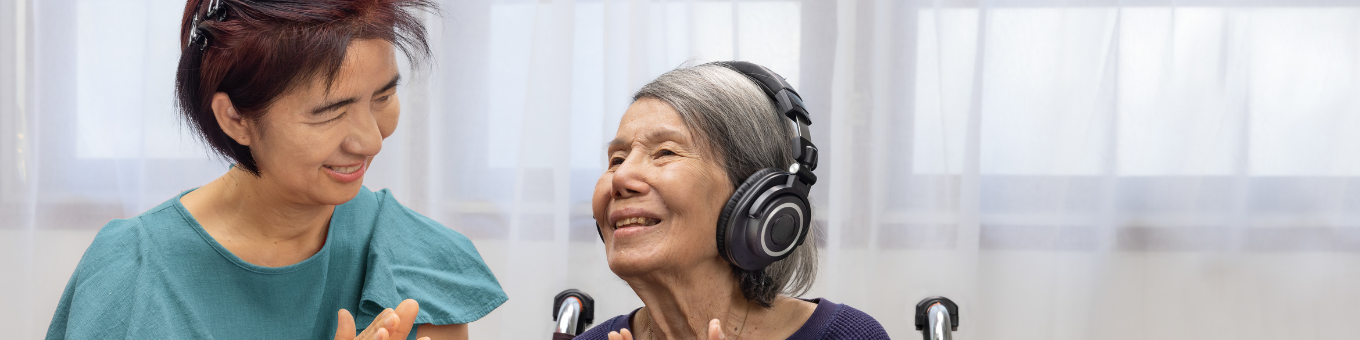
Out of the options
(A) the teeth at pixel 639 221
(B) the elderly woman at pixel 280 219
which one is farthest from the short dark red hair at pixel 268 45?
(A) the teeth at pixel 639 221

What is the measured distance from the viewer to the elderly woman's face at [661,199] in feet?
2.93

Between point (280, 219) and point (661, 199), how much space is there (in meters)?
0.47

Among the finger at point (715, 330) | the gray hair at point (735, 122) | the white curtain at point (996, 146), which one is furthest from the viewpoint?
the white curtain at point (996, 146)

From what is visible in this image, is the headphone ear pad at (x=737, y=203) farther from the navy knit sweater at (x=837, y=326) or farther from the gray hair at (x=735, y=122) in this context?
the navy knit sweater at (x=837, y=326)

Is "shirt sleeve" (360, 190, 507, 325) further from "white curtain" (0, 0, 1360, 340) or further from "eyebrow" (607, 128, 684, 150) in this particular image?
"white curtain" (0, 0, 1360, 340)

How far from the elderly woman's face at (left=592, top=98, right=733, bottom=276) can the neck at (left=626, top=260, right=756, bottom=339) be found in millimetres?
26

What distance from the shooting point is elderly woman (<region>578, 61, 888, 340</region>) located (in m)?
0.89

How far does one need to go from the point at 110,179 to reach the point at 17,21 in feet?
1.30

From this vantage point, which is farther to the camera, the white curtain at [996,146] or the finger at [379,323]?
the white curtain at [996,146]

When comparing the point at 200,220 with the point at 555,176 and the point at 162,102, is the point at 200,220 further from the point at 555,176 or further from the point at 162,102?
the point at 162,102

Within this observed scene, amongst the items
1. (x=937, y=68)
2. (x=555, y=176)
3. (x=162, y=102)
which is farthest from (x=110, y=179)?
(x=937, y=68)

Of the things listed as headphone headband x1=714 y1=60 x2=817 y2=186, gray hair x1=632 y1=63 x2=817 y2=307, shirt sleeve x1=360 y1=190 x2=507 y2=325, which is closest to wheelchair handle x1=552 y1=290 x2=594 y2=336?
shirt sleeve x1=360 y1=190 x2=507 y2=325

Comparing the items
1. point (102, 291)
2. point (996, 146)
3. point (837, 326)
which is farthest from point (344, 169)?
point (996, 146)

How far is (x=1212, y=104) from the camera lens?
172 cm
